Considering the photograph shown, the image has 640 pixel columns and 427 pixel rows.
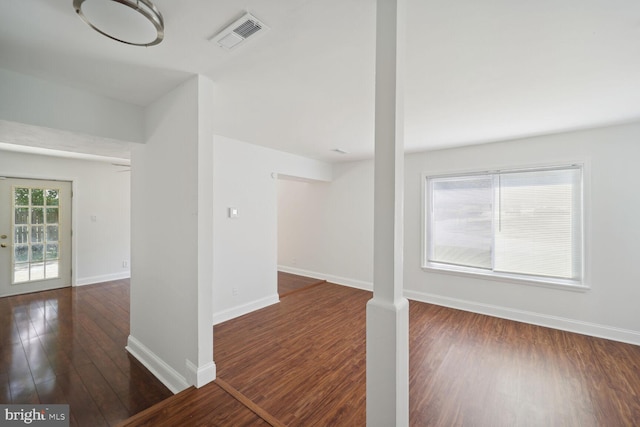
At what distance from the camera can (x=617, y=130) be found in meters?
2.97

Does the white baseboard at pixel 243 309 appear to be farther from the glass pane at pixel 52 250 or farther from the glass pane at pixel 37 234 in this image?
the glass pane at pixel 37 234

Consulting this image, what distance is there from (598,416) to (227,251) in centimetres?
387

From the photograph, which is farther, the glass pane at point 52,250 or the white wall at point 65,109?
the glass pane at point 52,250

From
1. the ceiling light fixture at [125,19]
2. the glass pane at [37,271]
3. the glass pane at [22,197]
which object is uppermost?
the ceiling light fixture at [125,19]

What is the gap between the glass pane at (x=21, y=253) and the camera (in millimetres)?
4392

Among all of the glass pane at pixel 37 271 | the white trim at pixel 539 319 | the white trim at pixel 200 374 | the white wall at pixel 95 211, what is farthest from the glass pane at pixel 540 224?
the glass pane at pixel 37 271

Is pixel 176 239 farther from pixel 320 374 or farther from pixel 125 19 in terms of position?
pixel 320 374

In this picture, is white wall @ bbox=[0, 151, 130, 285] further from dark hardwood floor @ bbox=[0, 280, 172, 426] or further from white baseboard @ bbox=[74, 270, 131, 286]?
dark hardwood floor @ bbox=[0, 280, 172, 426]

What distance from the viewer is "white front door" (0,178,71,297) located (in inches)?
170

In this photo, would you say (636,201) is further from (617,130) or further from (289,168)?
(289,168)

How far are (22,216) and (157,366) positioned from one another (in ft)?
14.9

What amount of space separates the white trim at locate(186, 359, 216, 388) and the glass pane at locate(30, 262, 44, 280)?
15.6ft

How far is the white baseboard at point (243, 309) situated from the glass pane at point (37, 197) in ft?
14.2

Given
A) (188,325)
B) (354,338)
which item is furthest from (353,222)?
(188,325)
